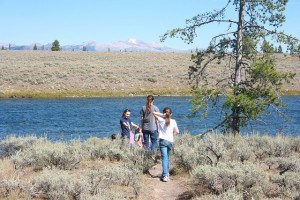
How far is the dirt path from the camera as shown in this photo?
8.96 metres

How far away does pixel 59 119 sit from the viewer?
32.1 metres

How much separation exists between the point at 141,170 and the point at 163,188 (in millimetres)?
1110

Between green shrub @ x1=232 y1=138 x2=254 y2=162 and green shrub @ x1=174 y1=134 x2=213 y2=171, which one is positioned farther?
green shrub @ x1=232 y1=138 x2=254 y2=162

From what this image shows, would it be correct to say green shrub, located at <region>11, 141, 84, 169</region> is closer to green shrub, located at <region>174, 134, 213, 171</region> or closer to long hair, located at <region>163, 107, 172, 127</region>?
long hair, located at <region>163, 107, 172, 127</region>

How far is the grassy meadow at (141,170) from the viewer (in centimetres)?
823

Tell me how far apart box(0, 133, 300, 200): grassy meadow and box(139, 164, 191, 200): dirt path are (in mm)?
52

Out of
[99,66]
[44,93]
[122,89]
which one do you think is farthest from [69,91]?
[99,66]

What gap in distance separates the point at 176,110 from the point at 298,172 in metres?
28.3

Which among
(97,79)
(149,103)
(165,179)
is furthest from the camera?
(97,79)

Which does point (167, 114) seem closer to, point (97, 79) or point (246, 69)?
point (246, 69)

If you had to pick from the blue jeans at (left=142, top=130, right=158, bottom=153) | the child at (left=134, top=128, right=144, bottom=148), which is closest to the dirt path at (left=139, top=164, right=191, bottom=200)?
the blue jeans at (left=142, top=130, right=158, bottom=153)

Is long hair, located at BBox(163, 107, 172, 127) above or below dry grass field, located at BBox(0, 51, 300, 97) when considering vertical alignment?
above

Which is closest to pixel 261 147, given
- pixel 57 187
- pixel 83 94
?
pixel 57 187

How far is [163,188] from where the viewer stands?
9.59 m
